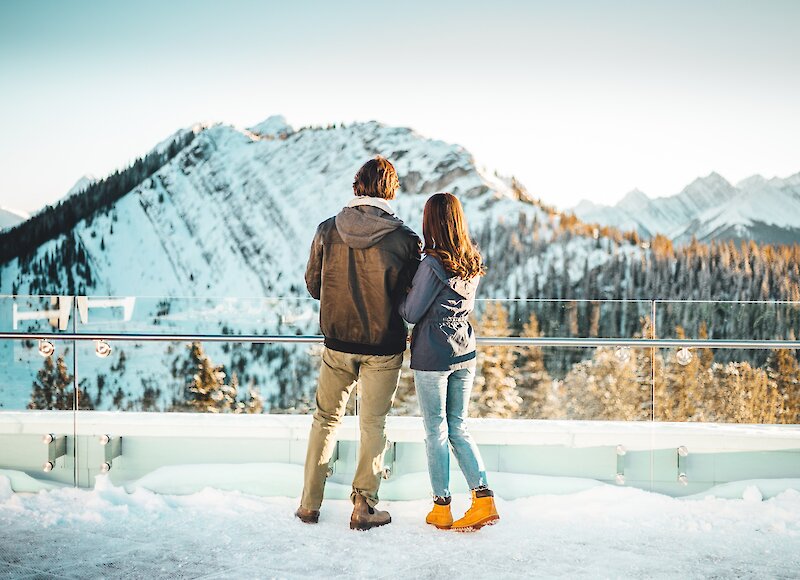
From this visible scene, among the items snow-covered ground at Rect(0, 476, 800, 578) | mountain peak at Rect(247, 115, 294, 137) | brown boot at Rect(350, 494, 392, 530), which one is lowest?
snow-covered ground at Rect(0, 476, 800, 578)

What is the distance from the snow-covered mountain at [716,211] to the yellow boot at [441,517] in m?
80.8

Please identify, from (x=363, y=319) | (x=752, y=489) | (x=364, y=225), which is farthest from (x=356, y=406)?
(x=752, y=489)

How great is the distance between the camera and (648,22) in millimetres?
36031

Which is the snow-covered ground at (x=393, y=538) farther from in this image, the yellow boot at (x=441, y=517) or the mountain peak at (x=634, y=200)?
the mountain peak at (x=634, y=200)

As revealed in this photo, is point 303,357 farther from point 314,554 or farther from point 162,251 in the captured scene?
point 162,251

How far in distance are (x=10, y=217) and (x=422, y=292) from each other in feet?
298

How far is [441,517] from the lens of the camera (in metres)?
2.65

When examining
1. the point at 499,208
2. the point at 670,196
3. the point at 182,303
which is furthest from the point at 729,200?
the point at 182,303

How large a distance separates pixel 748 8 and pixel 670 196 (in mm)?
56441

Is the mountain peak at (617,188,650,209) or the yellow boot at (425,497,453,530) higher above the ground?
the mountain peak at (617,188,650,209)

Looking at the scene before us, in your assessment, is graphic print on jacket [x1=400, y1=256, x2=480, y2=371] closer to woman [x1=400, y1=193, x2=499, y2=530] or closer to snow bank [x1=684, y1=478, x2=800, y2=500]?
woman [x1=400, y1=193, x2=499, y2=530]

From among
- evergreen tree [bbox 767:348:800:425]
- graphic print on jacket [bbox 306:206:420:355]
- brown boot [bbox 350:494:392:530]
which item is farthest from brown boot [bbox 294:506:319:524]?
evergreen tree [bbox 767:348:800:425]

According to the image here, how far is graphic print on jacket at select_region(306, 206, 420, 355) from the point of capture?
8.29 ft

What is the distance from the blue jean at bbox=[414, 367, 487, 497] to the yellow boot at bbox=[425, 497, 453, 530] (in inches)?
1.7
